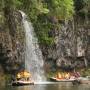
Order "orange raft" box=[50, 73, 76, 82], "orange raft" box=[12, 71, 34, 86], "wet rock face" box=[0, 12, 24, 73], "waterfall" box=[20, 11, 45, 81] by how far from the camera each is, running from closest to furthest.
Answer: "orange raft" box=[12, 71, 34, 86]
"wet rock face" box=[0, 12, 24, 73]
"waterfall" box=[20, 11, 45, 81]
"orange raft" box=[50, 73, 76, 82]

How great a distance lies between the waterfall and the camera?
170 feet

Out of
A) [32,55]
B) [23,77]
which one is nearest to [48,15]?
[32,55]

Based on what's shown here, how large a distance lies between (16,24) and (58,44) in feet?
31.1

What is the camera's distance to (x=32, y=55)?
5291cm

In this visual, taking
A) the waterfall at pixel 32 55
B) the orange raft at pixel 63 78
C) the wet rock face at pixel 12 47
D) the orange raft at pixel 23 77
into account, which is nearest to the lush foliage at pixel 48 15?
the waterfall at pixel 32 55

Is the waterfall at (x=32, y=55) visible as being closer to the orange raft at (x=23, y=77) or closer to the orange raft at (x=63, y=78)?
the orange raft at (x=63, y=78)

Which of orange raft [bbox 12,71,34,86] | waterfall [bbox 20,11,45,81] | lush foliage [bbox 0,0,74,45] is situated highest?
lush foliage [bbox 0,0,74,45]

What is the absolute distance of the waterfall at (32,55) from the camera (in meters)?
51.9

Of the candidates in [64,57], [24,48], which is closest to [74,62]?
[64,57]

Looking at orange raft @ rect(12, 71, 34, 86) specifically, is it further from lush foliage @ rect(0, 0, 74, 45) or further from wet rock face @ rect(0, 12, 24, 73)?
lush foliage @ rect(0, 0, 74, 45)

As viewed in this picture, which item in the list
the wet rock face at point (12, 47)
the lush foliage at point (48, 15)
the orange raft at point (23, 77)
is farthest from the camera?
the lush foliage at point (48, 15)

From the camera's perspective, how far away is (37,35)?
54625mm

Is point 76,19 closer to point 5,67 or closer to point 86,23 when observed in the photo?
point 86,23

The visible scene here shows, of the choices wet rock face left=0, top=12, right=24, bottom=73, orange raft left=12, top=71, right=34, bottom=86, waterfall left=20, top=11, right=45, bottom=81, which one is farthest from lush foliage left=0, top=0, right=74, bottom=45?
orange raft left=12, top=71, right=34, bottom=86
